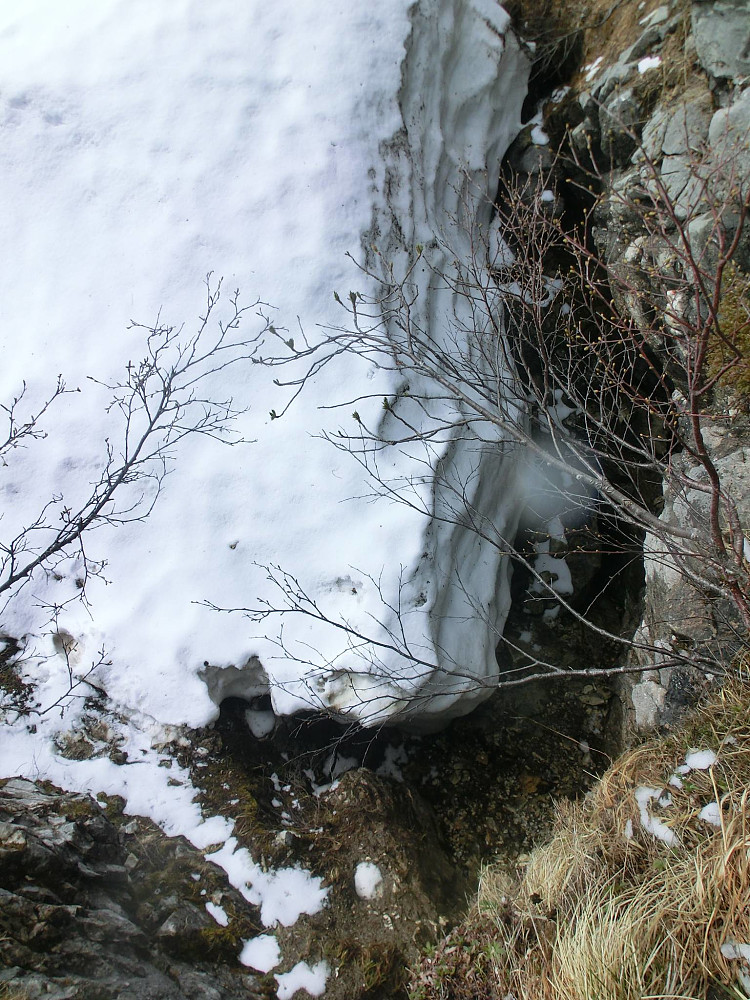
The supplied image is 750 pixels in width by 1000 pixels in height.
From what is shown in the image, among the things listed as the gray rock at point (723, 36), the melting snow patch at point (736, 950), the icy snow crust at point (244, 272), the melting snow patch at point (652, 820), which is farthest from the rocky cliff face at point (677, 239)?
the melting snow patch at point (736, 950)

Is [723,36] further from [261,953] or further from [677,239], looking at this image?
[261,953]

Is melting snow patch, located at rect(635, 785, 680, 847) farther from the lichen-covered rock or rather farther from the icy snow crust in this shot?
the lichen-covered rock

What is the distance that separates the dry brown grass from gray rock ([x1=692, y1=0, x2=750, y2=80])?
143 inches

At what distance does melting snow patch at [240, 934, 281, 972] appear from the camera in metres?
3.10

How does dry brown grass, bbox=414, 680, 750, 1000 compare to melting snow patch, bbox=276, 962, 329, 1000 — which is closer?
dry brown grass, bbox=414, 680, 750, 1000

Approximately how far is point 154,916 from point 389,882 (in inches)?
45.9

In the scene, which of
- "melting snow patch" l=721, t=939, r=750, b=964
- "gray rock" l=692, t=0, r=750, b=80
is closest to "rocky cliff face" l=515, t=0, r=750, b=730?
"gray rock" l=692, t=0, r=750, b=80

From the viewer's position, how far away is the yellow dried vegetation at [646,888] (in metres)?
2.44

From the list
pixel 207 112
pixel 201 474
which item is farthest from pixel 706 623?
pixel 207 112

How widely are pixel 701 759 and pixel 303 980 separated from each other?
2122 mm

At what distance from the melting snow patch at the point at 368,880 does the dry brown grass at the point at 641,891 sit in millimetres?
514

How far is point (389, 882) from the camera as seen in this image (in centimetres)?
340

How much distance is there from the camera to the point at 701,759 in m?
2.99

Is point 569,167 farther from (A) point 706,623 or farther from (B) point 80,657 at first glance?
(B) point 80,657
